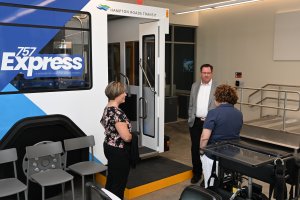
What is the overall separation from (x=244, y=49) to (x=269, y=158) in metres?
5.90

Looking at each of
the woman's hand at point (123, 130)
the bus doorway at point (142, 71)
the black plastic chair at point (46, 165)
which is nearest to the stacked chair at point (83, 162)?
the black plastic chair at point (46, 165)

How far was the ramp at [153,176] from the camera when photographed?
364 centimetres

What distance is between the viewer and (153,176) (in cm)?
396

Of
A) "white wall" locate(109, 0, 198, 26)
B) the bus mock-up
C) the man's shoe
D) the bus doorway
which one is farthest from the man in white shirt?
"white wall" locate(109, 0, 198, 26)

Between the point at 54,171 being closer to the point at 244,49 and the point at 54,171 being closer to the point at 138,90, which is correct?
the point at 138,90

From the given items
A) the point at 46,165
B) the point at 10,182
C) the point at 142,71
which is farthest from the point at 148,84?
the point at 10,182

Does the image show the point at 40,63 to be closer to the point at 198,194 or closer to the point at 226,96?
the point at 226,96

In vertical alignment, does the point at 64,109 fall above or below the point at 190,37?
below

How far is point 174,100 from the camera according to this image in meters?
7.93

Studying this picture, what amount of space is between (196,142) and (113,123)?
1565mm

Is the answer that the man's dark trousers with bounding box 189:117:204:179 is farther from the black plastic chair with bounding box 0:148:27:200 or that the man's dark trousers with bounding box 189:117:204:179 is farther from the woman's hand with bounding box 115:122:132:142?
the black plastic chair with bounding box 0:148:27:200

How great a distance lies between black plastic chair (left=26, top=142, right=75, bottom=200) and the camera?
2982mm

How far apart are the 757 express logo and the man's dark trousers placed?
155 centimetres

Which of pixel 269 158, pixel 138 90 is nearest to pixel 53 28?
pixel 138 90
